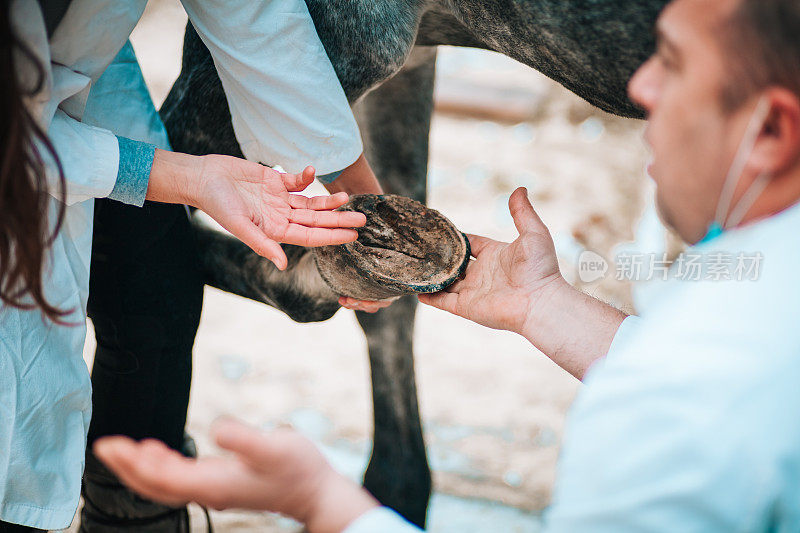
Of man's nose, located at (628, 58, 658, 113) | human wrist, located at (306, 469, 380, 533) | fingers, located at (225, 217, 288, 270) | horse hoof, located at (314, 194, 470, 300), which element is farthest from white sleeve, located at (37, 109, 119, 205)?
man's nose, located at (628, 58, 658, 113)

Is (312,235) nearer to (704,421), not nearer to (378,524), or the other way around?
(378,524)

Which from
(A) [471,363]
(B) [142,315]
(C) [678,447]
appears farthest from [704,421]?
(A) [471,363]

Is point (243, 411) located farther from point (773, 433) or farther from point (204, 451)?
point (773, 433)

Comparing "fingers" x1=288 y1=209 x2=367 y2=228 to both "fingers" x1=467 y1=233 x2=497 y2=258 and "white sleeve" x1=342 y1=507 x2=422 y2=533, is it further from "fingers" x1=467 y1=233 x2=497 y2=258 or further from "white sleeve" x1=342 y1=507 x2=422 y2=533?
"white sleeve" x1=342 y1=507 x2=422 y2=533

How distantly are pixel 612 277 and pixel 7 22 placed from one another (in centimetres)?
163

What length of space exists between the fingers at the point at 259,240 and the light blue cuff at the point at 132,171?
0.09 meters

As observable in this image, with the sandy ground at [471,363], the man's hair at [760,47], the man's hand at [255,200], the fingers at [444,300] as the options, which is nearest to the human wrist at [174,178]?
the man's hand at [255,200]

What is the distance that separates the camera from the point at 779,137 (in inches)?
18.7

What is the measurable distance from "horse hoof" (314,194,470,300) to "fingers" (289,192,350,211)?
52mm

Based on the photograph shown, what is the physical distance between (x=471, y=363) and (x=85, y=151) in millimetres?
1208

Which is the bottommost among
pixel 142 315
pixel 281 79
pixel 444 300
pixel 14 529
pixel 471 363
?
pixel 471 363

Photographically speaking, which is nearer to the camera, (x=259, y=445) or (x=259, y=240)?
(x=259, y=445)

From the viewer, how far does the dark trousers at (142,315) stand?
91 cm

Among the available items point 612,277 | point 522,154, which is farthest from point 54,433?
point 522,154
